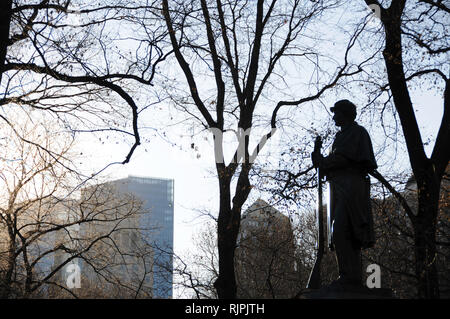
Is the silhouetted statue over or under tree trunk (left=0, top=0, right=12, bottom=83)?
under

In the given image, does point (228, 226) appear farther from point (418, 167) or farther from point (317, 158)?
point (317, 158)

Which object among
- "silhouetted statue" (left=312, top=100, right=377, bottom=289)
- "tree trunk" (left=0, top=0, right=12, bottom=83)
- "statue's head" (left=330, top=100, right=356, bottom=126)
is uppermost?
"tree trunk" (left=0, top=0, right=12, bottom=83)

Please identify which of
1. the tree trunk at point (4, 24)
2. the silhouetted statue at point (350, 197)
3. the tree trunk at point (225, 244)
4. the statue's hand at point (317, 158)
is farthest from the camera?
the tree trunk at point (225, 244)

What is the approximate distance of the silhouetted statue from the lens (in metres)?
7.83

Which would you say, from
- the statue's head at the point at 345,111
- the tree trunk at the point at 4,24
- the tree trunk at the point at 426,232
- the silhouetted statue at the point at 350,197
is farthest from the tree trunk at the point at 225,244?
the statue's head at the point at 345,111

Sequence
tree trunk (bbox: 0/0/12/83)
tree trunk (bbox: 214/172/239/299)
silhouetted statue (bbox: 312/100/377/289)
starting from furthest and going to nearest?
tree trunk (bbox: 214/172/239/299), tree trunk (bbox: 0/0/12/83), silhouetted statue (bbox: 312/100/377/289)

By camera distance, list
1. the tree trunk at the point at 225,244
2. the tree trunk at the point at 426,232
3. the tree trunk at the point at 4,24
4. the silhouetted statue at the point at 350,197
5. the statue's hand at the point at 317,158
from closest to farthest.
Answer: the silhouetted statue at the point at 350,197 < the statue's hand at the point at 317,158 < the tree trunk at the point at 4,24 < the tree trunk at the point at 426,232 < the tree trunk at the point at 225,244

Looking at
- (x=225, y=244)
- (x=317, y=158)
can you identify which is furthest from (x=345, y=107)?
(x=225, y=244)

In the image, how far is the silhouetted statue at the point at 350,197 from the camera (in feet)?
25.7

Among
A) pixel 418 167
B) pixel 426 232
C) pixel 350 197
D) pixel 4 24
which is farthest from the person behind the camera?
pixel 418 167

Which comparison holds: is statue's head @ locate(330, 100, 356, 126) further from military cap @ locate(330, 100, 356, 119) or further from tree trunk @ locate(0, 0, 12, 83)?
tree trunk @ locate(0, 0, 12, 83)

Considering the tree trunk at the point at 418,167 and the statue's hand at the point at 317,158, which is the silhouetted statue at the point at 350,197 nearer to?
the statue's hand at the point at 317,158

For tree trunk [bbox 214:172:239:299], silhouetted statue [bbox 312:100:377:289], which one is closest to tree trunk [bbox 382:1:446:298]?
tree trunk [bbox 214:172:239:299]

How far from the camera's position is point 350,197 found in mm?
7934
